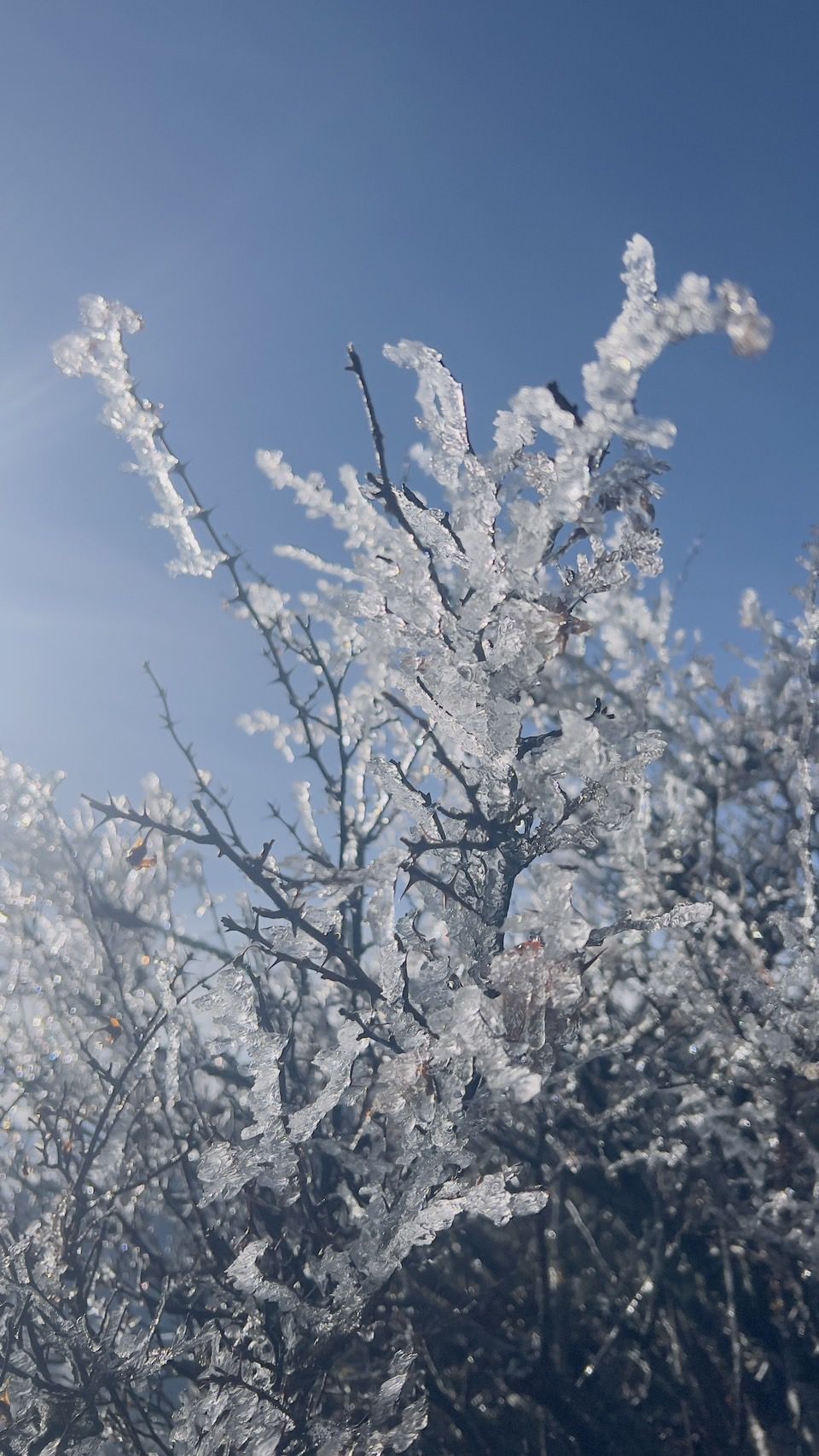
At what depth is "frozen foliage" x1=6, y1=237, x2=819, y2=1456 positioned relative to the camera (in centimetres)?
161

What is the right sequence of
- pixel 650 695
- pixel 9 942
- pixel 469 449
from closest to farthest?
1. pixel 469 449
2. pixel 9 942
3. pixel 650 695

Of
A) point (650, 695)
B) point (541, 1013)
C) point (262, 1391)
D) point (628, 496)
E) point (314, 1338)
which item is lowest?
point (262, 1391)

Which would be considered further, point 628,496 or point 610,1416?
point 610,1416

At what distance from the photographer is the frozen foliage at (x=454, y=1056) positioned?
5.28 ft

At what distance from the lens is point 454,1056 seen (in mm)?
1478

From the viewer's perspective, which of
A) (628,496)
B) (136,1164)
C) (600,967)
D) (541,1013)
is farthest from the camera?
(600,967)

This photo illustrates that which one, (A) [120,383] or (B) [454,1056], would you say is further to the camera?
(A) [120,383]

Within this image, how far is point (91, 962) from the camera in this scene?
4.40 metres

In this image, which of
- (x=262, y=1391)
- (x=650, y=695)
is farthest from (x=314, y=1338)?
(x=650, y=695)

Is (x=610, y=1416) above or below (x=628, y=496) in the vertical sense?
below

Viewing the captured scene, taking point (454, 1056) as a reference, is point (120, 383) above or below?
above

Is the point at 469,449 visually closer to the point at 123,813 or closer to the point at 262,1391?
the point at 123,813

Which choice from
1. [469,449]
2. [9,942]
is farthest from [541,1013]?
[9,942]

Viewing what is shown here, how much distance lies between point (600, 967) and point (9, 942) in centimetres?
307
